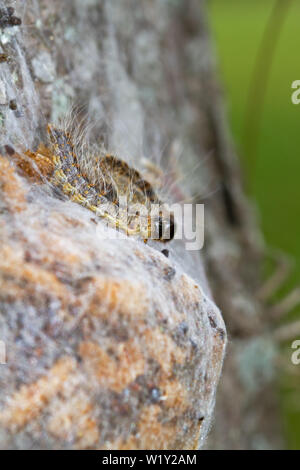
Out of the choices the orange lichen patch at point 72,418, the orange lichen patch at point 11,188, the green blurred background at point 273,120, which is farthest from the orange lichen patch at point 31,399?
the green blurred background at point 273,120

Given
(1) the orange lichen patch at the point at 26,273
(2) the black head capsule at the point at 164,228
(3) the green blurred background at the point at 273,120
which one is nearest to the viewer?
(1) the orange lichen patch at the point at 26,273

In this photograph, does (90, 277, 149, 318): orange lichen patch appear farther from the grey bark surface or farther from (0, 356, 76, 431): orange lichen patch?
the grey bark surface

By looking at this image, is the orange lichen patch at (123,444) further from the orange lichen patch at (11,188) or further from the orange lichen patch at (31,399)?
the orange lichen patch at (11,188)

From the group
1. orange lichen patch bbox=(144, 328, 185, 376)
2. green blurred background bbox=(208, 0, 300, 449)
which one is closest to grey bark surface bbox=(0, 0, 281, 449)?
orange lichen patch bbox=(144, 328, 185, 376)

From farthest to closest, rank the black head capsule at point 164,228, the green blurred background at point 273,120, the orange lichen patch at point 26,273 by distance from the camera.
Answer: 1. the green blurred background at point 273,120
2. the black head capsule at point 164,228
3. the orange lichen patch at point 26,273

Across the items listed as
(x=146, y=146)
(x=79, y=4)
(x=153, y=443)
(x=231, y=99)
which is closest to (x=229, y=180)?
(x=146, y=146)

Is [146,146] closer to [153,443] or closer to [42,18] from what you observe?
[42,18]
